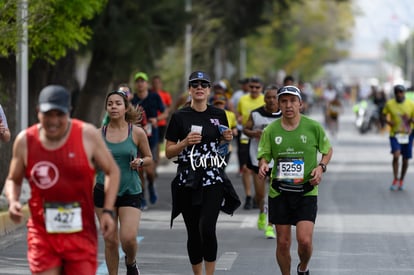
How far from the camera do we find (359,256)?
1266 centimetres

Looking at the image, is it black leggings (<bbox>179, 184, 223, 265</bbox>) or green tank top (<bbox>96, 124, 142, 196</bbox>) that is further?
green tank top (<bbox>96, 124, 142, 196</bbox>)

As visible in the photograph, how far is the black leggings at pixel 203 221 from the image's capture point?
397 inches

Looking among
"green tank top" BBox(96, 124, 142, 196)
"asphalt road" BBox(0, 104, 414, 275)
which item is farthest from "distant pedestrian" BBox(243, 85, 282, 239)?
"green tank top" BBox(96, 124, 142, 196)

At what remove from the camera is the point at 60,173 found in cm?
756

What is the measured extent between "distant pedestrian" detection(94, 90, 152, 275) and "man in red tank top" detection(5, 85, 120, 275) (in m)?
2.20

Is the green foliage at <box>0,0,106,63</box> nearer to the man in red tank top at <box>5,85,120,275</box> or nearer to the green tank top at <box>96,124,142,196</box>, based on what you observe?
the green tank top at <box>96,124,142,196</box>

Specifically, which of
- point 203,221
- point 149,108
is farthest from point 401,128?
point 203,221

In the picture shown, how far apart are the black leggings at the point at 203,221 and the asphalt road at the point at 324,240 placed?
131 cm

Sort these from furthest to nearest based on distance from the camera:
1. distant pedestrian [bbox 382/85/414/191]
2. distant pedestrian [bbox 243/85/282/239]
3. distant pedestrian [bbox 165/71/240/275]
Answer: distant pedestrian [bbox 382/85/414/191] → distant pedestrian [bbox 243/85/282/239] → distant pedestrian [bbox 165/71/240/275]

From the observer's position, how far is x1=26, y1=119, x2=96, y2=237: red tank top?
7547 mm

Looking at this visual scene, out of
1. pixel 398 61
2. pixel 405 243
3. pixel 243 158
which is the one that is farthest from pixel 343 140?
pixel 398 61

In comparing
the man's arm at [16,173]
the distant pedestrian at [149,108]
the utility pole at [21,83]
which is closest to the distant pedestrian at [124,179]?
the man's arm at [16,173]

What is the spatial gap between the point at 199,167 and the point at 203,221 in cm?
47

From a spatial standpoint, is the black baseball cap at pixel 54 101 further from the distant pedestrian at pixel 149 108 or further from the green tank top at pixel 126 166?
the distant pedestrian at pixel 149 108
